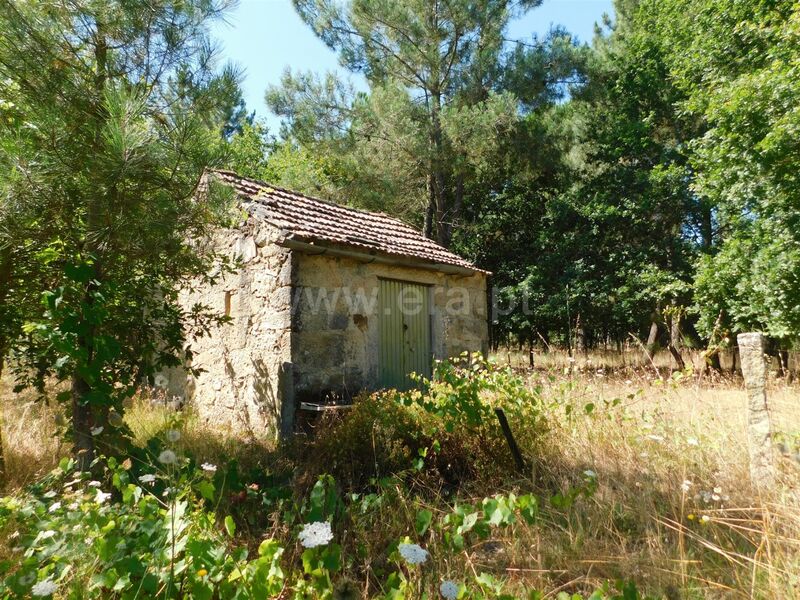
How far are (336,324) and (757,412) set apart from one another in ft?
15.8

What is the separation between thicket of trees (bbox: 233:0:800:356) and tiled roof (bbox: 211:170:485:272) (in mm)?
4799

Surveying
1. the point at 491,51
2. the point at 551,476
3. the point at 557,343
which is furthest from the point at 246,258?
the point at 557,343

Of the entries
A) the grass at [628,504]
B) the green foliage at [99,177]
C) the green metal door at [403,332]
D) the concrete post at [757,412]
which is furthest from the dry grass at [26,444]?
the concrete post at [757,412]

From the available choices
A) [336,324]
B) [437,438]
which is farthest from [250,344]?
[437,438]

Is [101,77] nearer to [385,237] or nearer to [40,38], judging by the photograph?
[40,38]

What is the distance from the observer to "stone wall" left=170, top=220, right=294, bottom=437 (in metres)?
6.42

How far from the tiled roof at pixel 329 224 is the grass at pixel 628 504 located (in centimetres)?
287

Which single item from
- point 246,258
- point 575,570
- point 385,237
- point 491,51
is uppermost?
point 491,51

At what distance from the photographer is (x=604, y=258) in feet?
49.0

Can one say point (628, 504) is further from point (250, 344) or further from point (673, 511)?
point (250, 344)

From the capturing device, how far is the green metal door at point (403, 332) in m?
7.68

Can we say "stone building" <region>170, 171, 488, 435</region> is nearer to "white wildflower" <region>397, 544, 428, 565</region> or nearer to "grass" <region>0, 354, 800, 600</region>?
"grass" <region>0, 354, 800, 600</region>

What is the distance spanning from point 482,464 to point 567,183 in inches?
519

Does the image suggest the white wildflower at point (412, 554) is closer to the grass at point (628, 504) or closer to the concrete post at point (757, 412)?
the grass at point (628, 504)
